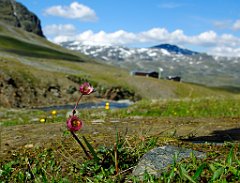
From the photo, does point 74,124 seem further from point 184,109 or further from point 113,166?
point 184,109

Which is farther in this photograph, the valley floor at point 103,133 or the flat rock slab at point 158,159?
the valley floor at point 103,133

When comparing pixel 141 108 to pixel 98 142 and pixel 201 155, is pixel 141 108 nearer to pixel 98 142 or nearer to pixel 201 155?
pixel 98 142

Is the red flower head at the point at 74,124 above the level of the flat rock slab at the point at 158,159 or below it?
above

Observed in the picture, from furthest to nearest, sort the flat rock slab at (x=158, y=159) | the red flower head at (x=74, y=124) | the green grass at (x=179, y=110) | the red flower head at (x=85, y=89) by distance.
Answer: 1. the green grass at (x=179, y=110)
2. the flat rock slab at (x=158, y=159)
3. the red flower head at (x=85, y=89)
4. the red flower head at (x=74, y=124)

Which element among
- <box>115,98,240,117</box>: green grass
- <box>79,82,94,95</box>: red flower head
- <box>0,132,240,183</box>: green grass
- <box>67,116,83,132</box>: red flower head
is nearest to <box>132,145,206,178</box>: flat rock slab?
<box>0,132,240,183</box>: green grass

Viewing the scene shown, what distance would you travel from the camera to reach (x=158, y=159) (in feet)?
19.2

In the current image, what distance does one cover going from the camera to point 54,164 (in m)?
6.92

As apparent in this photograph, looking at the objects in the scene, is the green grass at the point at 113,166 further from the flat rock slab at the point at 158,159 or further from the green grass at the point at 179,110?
the green grass at the point at 179,110

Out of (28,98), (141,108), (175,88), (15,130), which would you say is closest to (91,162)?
(15,130)

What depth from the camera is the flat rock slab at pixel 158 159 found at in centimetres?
560

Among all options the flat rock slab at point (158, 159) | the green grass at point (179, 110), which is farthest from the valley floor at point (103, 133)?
the green grass at point (179, 110)

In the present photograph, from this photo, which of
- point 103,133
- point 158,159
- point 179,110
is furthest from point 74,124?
point 179,110

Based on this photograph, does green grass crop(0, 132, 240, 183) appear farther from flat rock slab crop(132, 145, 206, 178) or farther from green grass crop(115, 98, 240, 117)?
green grass crop(115, 98, 240, 117)

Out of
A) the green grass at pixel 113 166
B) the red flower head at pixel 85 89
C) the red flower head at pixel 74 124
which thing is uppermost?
the red flower head at pixel 85 89
